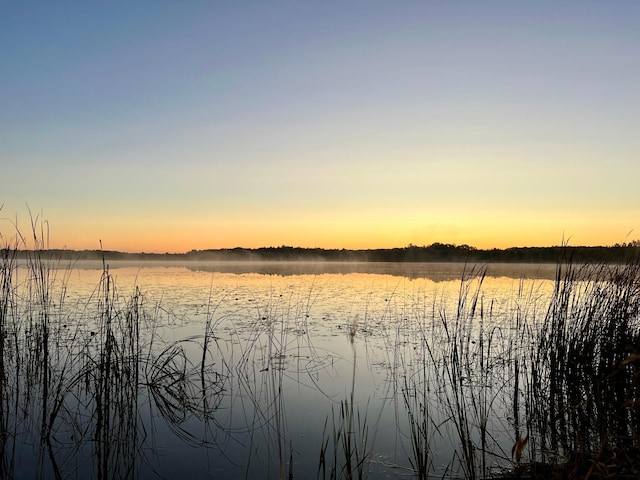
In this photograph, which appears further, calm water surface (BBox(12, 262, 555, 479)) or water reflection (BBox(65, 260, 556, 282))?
water reflection (BBox(65, 260, 556, 282))

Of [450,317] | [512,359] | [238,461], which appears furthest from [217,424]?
[450,317]

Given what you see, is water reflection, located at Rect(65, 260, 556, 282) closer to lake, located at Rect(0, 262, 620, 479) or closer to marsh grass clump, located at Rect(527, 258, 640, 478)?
lake, located at Rect(0, 262, 620, 479)

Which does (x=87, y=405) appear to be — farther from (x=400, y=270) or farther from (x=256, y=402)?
(x=400, y=270)

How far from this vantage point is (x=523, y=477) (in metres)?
3.91

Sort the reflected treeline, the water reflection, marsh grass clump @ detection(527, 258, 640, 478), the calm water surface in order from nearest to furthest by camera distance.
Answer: the reflected treeline < the calm water surface < marsh grass clump @ detection(527, 258, 640, 478) < the water reflection

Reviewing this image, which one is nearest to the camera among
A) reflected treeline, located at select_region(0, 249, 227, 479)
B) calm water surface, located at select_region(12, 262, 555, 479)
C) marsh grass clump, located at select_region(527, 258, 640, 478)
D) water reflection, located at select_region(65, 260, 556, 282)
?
reflected treeline, located at select_region(0, 249, 227, 479)

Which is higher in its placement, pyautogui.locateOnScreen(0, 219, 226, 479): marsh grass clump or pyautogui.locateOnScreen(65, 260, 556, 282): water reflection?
pyautogui.locateOnScreen(65, 260, 556, 282): water reflection

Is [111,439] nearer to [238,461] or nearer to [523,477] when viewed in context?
[238,461]

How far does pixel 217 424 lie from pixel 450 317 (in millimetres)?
8839

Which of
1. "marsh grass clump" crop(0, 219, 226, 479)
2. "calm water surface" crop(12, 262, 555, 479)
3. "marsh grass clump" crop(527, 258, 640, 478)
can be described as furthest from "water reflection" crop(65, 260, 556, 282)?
"marsh grass clump" crop(0, 219, 226, 479)

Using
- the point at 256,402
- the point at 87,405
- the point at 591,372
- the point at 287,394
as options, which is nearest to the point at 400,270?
the point at 287,394

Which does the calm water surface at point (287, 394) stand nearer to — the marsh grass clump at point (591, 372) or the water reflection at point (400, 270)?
the marsh grass clump at point (591, 372)

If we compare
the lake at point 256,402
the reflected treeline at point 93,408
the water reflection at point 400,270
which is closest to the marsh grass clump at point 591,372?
the lake at point 256,402

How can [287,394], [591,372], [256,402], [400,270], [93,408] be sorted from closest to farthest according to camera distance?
1. [591,372]
2. [93,408]
3. [256,402]
4. [287,394]
5. [400,270]
